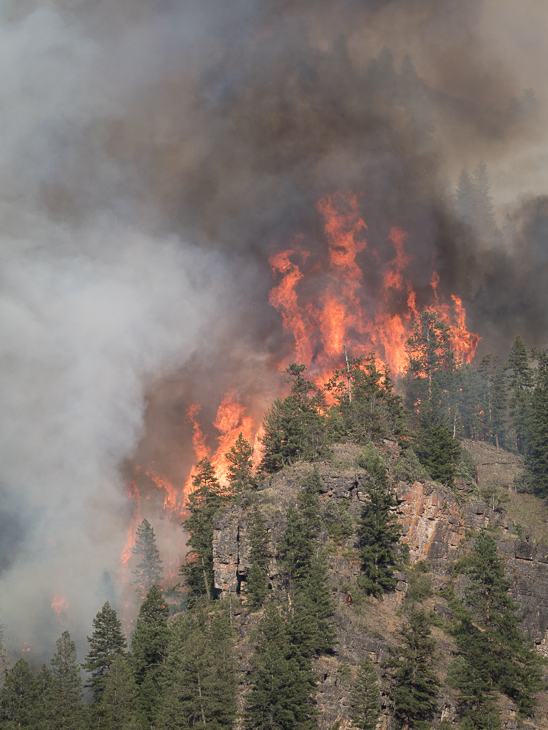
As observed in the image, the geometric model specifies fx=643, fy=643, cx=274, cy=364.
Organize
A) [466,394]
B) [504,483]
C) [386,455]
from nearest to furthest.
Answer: [386,455]
[504,483]
[466,394]

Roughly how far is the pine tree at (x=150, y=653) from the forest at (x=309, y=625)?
18cm

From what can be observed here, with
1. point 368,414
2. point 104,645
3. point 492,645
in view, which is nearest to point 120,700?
point 104,645

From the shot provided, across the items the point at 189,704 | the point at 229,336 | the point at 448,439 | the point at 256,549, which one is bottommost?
the point at 189,704

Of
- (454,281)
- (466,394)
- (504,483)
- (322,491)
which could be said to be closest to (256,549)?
(322,491)

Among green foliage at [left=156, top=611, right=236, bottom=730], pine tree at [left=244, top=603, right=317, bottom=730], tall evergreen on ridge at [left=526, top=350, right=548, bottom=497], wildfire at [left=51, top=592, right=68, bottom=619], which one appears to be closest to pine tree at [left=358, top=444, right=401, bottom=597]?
pine tree at [left=244, top=603, right=317, bottom=730]

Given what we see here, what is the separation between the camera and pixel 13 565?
154125 mm

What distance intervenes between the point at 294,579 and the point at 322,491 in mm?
12337

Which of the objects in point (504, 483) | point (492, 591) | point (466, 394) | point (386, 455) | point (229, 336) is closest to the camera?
point (492, 591)

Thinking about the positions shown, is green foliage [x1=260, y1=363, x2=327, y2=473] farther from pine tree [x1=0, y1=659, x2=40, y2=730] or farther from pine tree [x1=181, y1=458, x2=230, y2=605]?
pine tree [x1=0, y1=659, x2=40, y2=730]

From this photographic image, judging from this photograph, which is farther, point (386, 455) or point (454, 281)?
point (454, 281)

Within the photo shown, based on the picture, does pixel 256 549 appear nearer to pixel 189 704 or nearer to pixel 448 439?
pixel 189 704

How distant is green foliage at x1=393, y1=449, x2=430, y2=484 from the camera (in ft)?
249

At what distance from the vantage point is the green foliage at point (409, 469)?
76.0m

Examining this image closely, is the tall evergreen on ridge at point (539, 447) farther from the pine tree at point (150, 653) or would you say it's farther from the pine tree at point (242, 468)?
the pine tree at point (150, 653)
